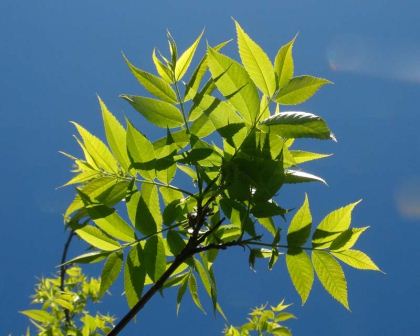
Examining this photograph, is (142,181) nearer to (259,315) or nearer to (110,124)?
(110,124)

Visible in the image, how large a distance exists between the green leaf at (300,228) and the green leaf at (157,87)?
15.3 inches

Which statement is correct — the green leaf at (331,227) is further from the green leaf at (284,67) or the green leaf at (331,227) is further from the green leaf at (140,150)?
the green leaf at (140,150)

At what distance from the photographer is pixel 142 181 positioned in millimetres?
1261

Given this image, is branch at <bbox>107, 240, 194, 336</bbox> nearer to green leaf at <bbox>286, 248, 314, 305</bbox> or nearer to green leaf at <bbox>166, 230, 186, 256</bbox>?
green leaf at <bbox>166, 230, 186, 256</bbox>

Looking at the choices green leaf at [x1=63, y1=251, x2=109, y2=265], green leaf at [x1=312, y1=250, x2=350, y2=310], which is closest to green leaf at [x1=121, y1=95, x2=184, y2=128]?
green leaf at [x1=63, y1=251, x2=109, y2=265]

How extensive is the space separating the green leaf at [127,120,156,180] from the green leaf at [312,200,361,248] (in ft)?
1.39

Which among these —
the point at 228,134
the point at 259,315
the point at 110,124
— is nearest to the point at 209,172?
the point at 228,134

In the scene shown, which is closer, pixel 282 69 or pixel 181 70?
pixel 282 69

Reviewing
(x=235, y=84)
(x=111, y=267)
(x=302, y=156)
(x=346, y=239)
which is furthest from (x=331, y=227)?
(x=111, y=267)

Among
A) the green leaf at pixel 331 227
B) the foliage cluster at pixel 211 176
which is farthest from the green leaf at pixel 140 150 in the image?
the green leaf at pixel 331 227

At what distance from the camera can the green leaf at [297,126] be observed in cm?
112

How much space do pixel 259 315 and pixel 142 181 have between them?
1.51 metres

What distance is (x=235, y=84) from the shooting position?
3.87 feet

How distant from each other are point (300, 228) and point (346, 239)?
11cm
